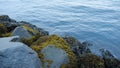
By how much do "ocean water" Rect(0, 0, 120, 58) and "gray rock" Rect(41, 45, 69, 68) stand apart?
3982 mm

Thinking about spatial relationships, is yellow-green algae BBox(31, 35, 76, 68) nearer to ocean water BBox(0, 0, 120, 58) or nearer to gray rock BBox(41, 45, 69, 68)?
gray rock BBox(41, 45, 69, 68)

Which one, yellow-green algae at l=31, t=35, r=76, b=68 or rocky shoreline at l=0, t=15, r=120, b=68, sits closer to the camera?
rocky shoreline at l=0, t=15, r=120, b=68

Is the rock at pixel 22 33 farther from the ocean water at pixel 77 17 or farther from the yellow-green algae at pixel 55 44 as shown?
the ocean water at pixel 77 17

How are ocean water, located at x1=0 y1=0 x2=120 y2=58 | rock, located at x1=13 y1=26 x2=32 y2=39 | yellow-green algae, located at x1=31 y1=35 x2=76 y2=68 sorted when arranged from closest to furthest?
yellow-green algae, located at x1=31 y1=35 x2=76 y2=68 < rock, located at x1=13 y1=26 x2=32 y2=39 < ocean water, located at x1=0 y1=0 x2=120 y2=58

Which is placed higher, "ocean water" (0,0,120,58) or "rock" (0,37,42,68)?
"rock" (0,37,42,68)

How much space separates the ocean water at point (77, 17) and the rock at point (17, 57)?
483cm

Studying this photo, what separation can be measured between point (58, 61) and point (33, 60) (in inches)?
30.1

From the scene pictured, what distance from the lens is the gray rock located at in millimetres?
6207

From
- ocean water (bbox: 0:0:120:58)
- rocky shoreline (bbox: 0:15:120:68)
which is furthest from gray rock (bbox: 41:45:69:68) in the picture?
ocean water (bbox: 0:0:120:58)

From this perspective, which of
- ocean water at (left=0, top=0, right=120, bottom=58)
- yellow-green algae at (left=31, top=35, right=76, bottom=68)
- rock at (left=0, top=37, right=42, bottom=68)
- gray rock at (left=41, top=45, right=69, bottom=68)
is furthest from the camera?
ocean water at (left=0, top=0, right=120, bottom=58)

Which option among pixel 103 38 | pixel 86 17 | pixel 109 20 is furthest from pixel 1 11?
pixel 103 38

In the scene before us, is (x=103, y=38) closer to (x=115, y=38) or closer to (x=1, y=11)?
(x=115, y=38)

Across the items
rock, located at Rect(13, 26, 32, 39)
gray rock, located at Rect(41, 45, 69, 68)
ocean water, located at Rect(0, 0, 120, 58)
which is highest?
rock, located at Rect(13, 26, 32, 39)

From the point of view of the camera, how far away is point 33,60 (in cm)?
578
